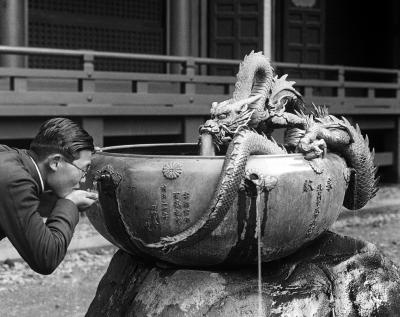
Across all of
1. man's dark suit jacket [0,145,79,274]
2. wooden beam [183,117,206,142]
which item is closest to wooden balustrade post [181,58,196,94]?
wooden beam [183,117,206,142]

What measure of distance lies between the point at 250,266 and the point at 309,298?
30 cm

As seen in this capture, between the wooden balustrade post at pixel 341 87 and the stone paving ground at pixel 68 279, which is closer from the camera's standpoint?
the stone paving ground at pixel 68 279

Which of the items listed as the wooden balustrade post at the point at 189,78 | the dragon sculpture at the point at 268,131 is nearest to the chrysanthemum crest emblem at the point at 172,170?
the dragon sculpture at the point at 268,131

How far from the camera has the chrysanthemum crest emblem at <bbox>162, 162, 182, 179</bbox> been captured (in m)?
2.83

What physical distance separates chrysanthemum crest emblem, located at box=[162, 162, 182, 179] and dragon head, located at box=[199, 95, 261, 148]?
447mm

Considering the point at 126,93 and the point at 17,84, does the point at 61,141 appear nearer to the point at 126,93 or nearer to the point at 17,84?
the point at 17,84

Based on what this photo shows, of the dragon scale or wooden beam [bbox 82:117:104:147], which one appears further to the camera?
wooden beam [bbox 82:117:104:147]

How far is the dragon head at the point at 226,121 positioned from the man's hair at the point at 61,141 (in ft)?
3.63

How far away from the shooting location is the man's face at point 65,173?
7.21 feet

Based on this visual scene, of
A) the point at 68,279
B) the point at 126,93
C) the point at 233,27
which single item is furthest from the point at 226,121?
the point at 233,27

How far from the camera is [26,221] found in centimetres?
206

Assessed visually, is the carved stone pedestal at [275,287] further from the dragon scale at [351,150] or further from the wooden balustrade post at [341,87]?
the wooden balustrade post at [341,87]

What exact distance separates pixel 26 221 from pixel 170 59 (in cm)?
657

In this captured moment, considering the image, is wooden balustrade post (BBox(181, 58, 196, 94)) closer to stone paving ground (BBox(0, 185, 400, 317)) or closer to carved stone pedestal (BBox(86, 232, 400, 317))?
stone paving ground (BBox(0, 185, 400, 317))
